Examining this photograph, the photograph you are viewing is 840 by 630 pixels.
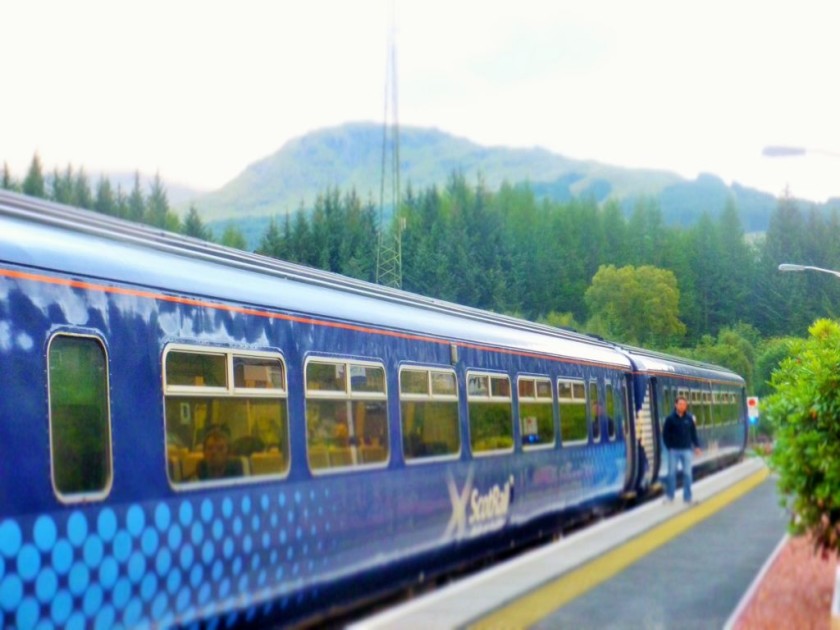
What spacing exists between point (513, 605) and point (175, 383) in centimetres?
340

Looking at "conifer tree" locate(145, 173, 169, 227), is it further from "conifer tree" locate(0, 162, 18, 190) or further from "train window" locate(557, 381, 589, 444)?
"train window" locate(557, 381, 589, 444)

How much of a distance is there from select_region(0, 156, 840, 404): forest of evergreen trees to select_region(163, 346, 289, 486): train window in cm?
4162

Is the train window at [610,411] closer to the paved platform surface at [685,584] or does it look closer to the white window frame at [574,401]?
the white window frame at [574,401]

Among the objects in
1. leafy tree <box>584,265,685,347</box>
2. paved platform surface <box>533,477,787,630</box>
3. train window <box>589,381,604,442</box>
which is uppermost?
leafy tree <box>584,265,685,347</box>

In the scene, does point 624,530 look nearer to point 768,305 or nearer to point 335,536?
point 335,536

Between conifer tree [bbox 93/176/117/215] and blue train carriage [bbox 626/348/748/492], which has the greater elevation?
conifer tree [bbox 93/176/117/215]

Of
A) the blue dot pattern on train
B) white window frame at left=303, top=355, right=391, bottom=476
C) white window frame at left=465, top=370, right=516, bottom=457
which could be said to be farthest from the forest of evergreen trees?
the blue dot pattern on train

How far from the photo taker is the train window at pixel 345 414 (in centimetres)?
975

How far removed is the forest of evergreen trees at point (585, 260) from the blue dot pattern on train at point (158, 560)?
137ft

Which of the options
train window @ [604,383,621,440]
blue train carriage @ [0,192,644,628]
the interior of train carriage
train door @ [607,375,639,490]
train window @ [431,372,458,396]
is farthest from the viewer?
the interior of train carriage

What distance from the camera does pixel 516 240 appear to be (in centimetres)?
9606

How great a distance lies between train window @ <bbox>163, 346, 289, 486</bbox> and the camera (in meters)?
7.86

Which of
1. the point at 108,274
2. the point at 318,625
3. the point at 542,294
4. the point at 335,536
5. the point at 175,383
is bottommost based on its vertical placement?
the point at 318,625

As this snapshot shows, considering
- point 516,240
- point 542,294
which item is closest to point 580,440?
point 542,294
